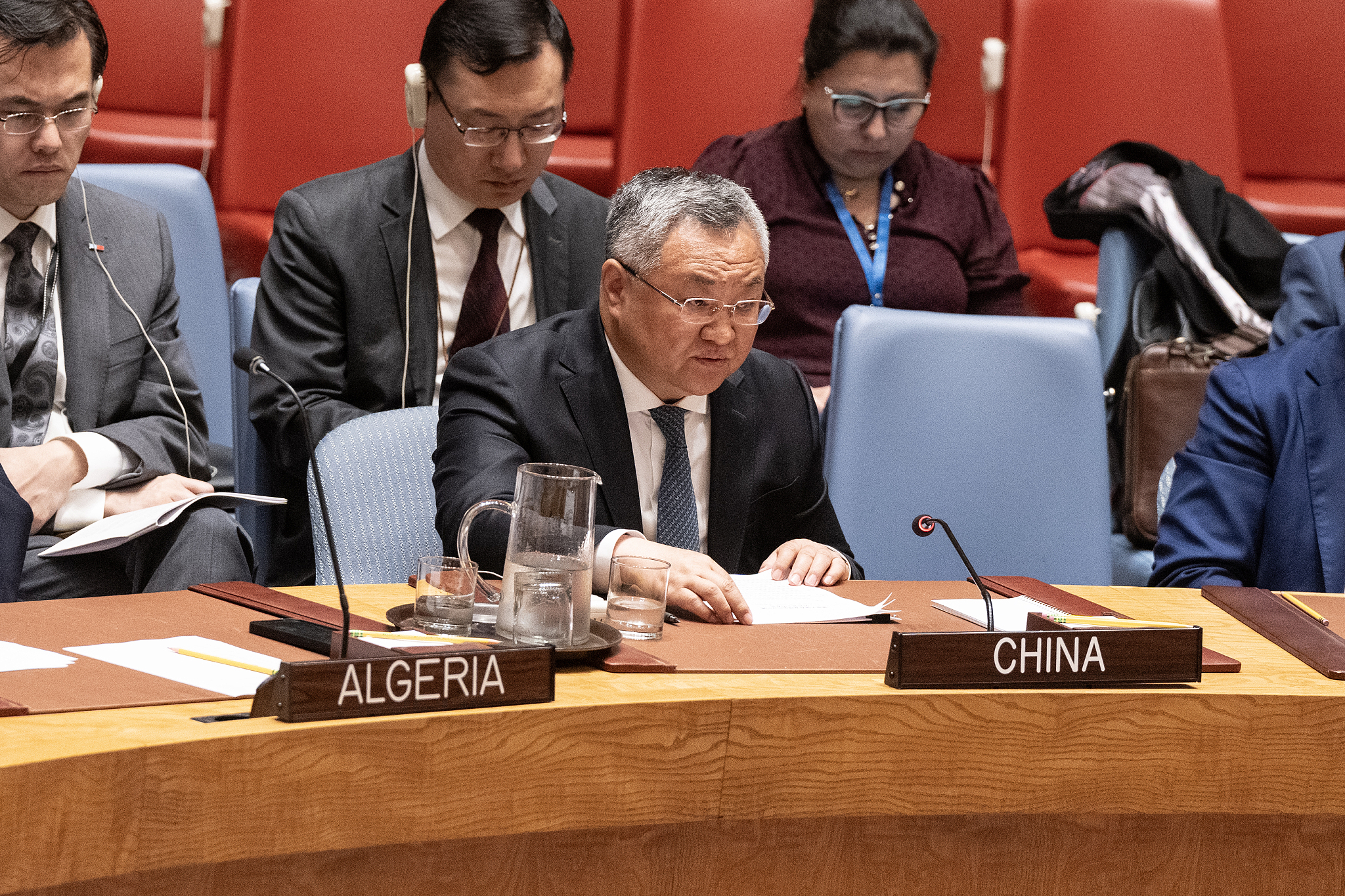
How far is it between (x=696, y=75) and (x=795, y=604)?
193cm

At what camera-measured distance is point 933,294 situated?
2766 millimetres

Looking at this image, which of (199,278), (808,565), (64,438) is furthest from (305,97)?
(808,565)

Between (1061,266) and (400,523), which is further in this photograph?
(1061,266)

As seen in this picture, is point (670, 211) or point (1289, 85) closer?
point (670, 211)

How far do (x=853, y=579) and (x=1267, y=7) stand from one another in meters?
2.41

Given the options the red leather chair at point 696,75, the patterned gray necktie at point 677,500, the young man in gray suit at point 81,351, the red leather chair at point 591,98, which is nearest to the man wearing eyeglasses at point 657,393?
the patterned gray necktie at point 677,500

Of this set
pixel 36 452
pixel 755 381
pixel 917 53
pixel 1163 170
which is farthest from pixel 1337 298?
pixel 36 452

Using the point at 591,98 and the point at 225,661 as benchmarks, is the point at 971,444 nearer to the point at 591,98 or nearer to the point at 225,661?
the point at 225,661

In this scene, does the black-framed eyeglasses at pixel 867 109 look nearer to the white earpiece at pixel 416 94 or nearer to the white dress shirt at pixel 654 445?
the white earpiece at pixel 416 94

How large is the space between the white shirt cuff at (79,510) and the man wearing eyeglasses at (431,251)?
0.96ft

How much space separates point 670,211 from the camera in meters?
Result: 1.78

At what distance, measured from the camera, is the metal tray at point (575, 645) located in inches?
49.1

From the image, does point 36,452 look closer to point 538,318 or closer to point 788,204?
point 538,318

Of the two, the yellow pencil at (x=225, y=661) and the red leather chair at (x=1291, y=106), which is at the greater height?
the red leather chair at (x=1291, y=106)
